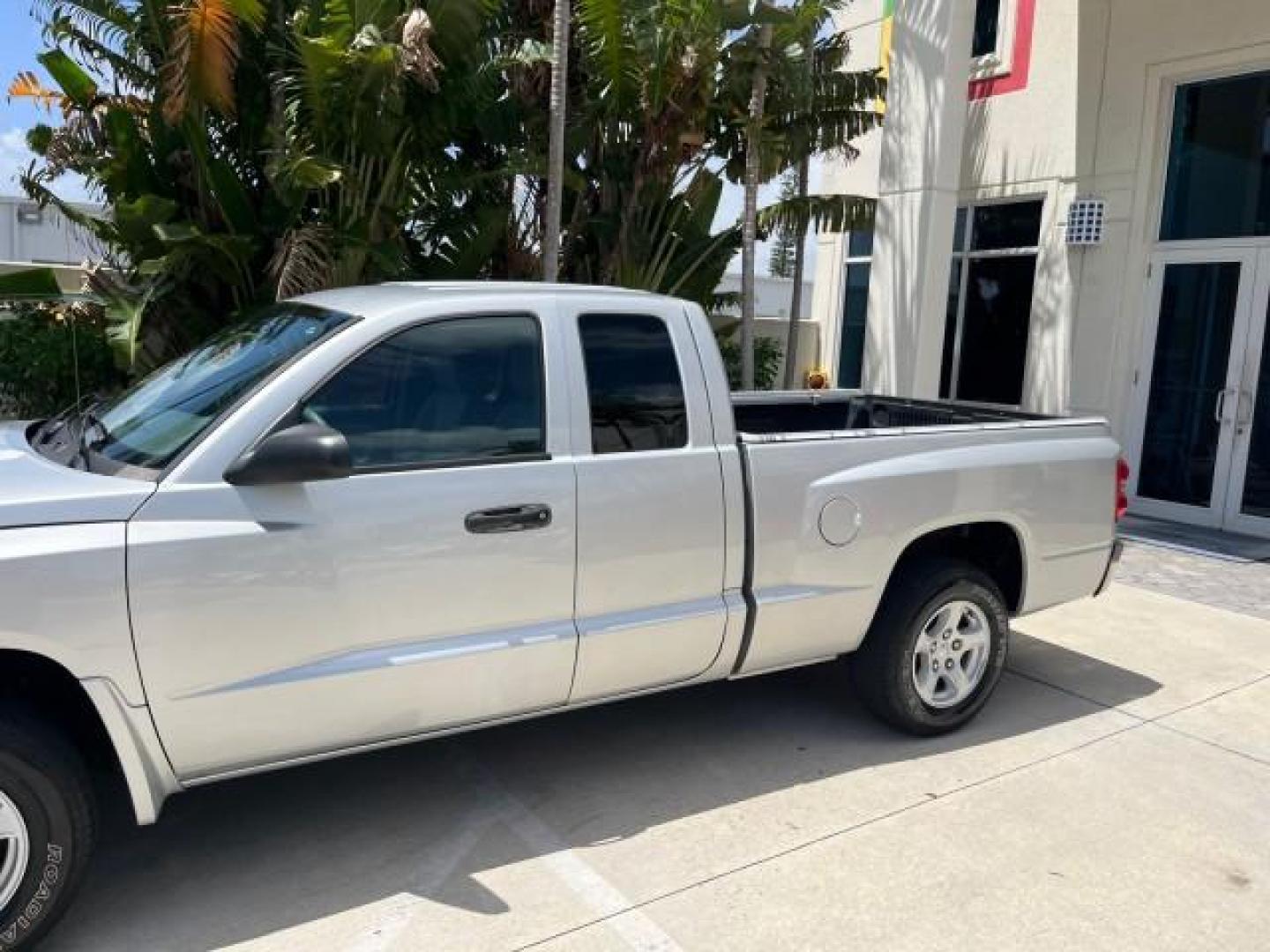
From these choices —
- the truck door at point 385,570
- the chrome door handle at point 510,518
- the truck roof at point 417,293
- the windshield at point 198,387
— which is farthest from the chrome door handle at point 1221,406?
the windshield at point 198,387

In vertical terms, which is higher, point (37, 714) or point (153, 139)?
point (153, 139)

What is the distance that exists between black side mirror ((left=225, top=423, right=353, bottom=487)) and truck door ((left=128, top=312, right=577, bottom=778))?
0.07 meters

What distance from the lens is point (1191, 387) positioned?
10.2 m

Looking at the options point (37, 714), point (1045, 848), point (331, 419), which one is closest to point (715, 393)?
point (331, 419)

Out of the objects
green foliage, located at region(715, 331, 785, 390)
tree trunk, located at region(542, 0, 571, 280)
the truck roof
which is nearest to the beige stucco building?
green foliage, located at region(715, 331, 785, 390)

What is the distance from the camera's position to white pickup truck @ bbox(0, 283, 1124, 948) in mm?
2990

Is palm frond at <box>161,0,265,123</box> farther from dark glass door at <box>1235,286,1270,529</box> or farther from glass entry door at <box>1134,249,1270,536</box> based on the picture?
dark glass door at <box>1235,286,1270,529</box>

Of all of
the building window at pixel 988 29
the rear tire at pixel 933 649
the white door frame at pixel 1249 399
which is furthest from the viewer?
the building window at pixel 988 29

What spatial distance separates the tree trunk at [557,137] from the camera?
8633mm

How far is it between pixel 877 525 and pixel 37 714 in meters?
3.10

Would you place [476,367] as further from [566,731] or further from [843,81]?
[843,81]

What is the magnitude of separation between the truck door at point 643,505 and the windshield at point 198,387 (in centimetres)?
97

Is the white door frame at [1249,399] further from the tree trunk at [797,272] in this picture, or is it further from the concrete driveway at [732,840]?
the concrete driveway at [732,840]

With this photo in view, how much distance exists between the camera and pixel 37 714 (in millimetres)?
3035
